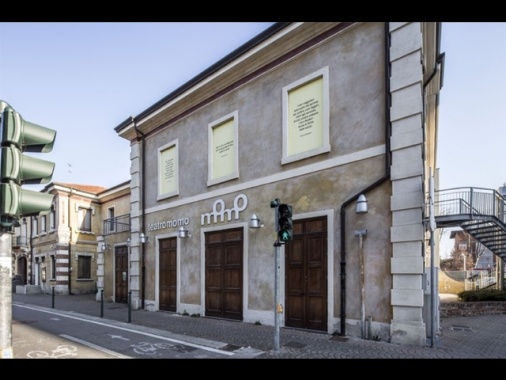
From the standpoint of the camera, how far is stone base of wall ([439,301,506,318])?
1341 centimetres

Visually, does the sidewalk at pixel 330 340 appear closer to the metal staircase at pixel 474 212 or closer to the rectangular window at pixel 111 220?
the metal staircase at pixel 474 212

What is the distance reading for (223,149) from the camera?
12695 mm

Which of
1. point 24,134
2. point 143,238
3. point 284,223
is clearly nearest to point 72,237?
point 143,238

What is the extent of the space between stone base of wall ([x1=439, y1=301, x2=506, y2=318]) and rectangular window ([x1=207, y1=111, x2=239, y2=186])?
29.0 ft

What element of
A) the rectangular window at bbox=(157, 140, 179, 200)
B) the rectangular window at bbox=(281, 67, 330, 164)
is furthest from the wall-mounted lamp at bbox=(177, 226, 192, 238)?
the rectangular window at bbox=(281, 67, 330, 164)

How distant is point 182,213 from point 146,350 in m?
6.73

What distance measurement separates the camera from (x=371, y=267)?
855 cm

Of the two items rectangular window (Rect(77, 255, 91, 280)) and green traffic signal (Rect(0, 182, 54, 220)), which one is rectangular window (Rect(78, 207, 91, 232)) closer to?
rectangular window (Rect(77, 255, 91, 280))

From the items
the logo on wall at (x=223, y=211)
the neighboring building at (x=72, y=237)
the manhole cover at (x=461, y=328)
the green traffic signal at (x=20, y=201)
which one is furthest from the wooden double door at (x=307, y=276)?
the neighboring building at (x=72, y=237)

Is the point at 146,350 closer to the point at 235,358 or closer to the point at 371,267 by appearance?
the point at 235,358

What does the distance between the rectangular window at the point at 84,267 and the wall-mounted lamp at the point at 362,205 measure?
24.8 meters

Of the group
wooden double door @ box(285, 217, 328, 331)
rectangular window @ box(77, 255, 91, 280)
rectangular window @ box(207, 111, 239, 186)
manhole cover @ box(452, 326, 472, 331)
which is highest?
rectangular window @ box(207, 111, 239, 186)

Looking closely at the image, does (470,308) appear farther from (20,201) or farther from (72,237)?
(72,237)
